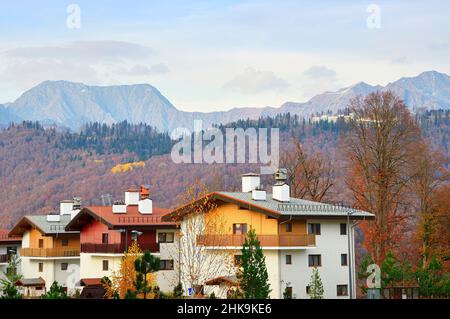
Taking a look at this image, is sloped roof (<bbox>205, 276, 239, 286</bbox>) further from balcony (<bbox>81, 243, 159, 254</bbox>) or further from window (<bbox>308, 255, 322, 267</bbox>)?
balcony (<bbox>81, 243, 159, 254</bbox>)

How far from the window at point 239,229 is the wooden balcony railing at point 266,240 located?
2.86ft

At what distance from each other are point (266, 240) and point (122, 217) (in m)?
14.3

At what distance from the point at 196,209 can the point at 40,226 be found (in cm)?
2233

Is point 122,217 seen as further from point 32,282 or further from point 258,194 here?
point 32,282

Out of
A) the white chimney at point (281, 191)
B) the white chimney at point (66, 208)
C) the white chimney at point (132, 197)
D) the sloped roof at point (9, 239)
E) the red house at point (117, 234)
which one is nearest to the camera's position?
the white chimney at point (281, 191)

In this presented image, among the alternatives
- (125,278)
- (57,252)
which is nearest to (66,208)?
(57,252)

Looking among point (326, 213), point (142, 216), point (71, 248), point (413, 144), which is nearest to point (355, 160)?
point (413, 144)

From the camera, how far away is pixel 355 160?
63.5 meters

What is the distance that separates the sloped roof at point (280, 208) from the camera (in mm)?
51344

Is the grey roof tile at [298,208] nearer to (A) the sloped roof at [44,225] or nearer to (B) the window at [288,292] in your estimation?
(B) the window at [288,292]

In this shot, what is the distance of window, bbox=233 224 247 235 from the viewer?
5312 cm

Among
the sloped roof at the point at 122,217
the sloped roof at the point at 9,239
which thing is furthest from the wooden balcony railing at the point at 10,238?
the sloped roof at the point at 122,217
